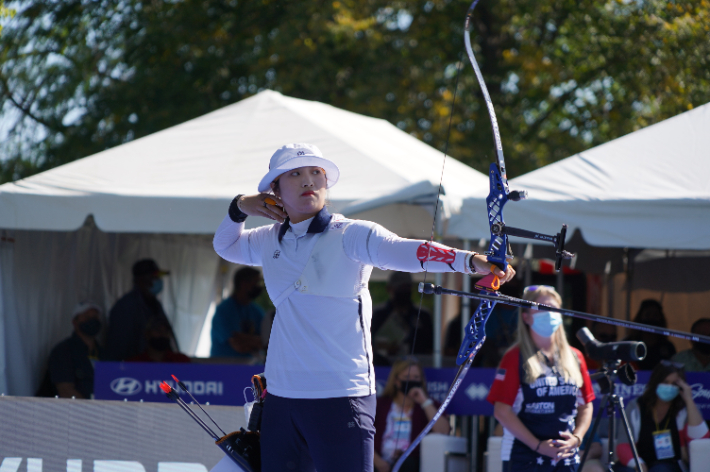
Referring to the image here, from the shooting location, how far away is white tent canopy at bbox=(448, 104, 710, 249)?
474 cm

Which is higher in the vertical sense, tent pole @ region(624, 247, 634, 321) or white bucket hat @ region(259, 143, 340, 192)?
tent pole @ region(624, 247, 634, 321)

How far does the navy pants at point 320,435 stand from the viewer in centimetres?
244

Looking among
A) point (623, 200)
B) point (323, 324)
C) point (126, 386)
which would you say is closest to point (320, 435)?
point (323, 324)

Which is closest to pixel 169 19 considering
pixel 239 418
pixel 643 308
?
pixel 643 308

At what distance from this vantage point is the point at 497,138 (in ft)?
9.10

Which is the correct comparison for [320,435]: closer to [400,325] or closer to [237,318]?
[400,325]

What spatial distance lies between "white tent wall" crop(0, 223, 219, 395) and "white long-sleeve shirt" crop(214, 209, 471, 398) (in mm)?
3644

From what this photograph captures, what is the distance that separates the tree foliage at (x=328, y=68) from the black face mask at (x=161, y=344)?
7.14 metres

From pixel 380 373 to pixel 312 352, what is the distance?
2928mm

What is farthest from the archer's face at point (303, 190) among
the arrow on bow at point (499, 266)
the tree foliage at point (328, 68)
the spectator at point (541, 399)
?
the tree foliage at point (328, 68)

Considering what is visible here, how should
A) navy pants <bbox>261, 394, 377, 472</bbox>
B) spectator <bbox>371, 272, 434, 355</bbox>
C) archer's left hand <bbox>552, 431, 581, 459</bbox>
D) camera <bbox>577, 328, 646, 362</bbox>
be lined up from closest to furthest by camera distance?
navy pants <bbox>261, 394, 377, 472</bbox> < camera <bbox>577, 328, 646, 362</bbox> < archer's left hand <bbox>552, 431, 581, 459</bbox> < spectator <bbox>371, 272, 434, 355</bbox>

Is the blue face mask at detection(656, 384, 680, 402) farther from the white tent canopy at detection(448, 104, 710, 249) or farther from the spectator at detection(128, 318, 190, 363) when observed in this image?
the spectator at detection(128, 318, 190, 363)

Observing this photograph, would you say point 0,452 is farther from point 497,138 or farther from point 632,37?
point 632,37

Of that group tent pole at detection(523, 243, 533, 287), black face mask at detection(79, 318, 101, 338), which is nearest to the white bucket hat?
black face mask at detection(79, 318, 101, 338)
